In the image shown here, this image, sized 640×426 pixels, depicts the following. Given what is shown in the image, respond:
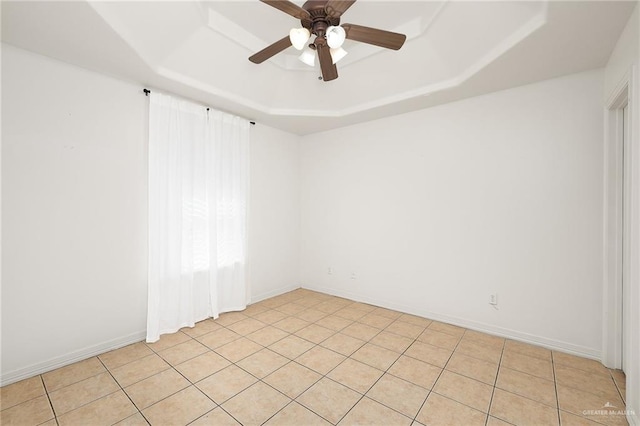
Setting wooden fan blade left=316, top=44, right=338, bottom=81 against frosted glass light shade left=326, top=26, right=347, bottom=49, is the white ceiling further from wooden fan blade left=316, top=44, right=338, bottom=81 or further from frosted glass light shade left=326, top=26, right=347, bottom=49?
frosted glass light shade left=326, top=26, right=347, bottom=49

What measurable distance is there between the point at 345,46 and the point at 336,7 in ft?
4.70

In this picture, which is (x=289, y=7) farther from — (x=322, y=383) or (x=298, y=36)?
(x=322, y=383)

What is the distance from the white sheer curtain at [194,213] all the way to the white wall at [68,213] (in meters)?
0.15

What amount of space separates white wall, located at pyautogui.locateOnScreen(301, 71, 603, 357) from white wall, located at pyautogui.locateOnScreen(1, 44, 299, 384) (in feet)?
8.91

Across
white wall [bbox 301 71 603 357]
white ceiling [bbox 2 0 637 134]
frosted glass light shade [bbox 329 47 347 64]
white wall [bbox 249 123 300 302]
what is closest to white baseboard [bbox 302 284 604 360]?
white wall [bbox 301 71 603 357]

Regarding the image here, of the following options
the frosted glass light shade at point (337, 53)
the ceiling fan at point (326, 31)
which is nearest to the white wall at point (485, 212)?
the ceiling fan at point (326, 31)

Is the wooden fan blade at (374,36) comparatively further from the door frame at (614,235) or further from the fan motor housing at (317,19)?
the door frame at (614,235)

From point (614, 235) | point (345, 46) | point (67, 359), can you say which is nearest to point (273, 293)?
point (67, 359)

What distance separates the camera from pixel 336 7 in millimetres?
1753

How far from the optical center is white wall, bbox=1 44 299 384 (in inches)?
85.8

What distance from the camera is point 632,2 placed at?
173 cm

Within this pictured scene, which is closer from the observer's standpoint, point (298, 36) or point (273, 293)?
point (298, 36)

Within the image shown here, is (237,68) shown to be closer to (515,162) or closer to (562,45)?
(562,45)

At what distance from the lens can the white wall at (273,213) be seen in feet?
13.4
